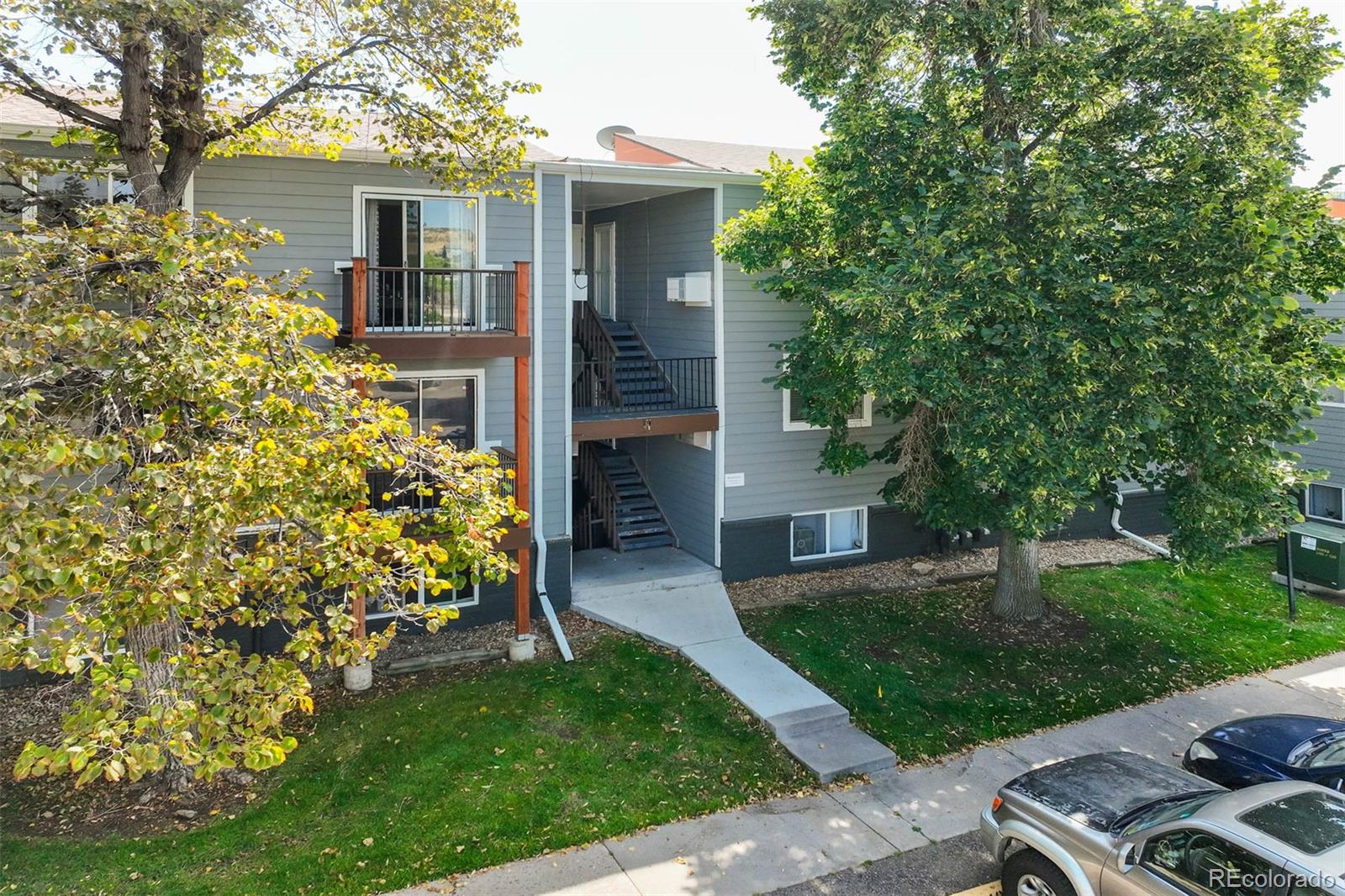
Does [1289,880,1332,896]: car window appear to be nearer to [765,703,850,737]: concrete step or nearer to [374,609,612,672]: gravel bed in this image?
[765,703,850,737]: concrete step

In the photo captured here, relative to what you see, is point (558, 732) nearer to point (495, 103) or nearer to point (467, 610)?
point (467, 610)

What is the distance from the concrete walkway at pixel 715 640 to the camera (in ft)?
30.5

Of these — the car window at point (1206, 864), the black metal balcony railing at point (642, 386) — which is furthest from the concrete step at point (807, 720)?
the black metal balcony railing at point (642, 386)

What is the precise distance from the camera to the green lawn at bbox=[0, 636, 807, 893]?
7.10 metres

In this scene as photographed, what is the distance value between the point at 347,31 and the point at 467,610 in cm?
759

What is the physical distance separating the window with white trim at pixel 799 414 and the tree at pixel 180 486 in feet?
24.8

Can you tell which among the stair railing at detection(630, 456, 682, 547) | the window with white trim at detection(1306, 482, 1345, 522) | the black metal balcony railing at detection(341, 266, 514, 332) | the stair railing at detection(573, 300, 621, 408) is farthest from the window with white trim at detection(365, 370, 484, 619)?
the window with white trim at detection(1306, 482, 1345, 522)

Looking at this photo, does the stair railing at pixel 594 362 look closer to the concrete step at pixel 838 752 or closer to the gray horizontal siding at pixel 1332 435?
the concrete step at pixel 838 752

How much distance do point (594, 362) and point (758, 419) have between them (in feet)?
9.64

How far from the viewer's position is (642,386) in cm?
1560

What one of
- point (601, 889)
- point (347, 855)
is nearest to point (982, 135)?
point (601, 889)

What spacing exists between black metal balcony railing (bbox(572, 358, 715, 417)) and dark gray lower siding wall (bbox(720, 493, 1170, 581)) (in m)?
2.27

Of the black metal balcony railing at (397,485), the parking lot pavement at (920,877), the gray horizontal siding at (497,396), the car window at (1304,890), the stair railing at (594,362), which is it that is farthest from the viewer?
the stair railing at (594,362)

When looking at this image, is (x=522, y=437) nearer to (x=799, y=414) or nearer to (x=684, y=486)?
(x=684, y=486)
